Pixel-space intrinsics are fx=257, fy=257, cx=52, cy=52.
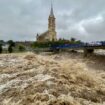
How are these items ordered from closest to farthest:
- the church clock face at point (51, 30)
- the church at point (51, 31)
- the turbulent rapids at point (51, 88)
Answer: the turbulent rapids at point (51, 88) → the church clock face at point (51, 30) → the church at point (51, 31)

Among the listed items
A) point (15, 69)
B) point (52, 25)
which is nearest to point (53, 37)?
point (52, 25)

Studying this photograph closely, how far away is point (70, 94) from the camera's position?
7.22 metres

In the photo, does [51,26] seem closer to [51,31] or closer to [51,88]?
[51,31]

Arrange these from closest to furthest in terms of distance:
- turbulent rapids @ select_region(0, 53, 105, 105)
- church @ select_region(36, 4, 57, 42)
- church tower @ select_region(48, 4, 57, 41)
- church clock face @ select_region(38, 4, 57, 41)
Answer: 1. turbulent rapids @ select_region(0, 53, 105, 105)
2. church clock face @ select_region(38, 4, 57, 41)
3. church @ select_region(36, 4, 57, 42)
4. church tower @ select_region(48, 4, 57, 41)

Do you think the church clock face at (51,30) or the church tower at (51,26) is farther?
the church tower at (51,26)

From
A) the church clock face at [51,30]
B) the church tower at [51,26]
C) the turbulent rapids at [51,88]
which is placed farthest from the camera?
the church tower at [51,26]

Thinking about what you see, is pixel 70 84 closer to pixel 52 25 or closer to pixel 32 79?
pixel 32 79

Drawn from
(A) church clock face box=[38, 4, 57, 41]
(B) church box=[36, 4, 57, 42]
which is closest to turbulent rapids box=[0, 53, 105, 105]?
(A) church clock face box=[38, 4, 57, 41]

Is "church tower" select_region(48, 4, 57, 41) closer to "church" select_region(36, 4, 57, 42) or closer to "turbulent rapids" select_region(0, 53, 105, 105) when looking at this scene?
"church" select_region(36, 4, 57, 42)

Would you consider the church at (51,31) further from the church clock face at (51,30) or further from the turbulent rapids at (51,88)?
the turbulent rapids at (51,88)

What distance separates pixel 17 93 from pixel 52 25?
392ft

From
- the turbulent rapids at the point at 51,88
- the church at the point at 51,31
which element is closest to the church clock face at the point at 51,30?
the church at the point at 51,31

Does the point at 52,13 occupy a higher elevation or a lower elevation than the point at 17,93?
higher

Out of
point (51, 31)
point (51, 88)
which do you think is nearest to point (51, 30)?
point (51, 31)
